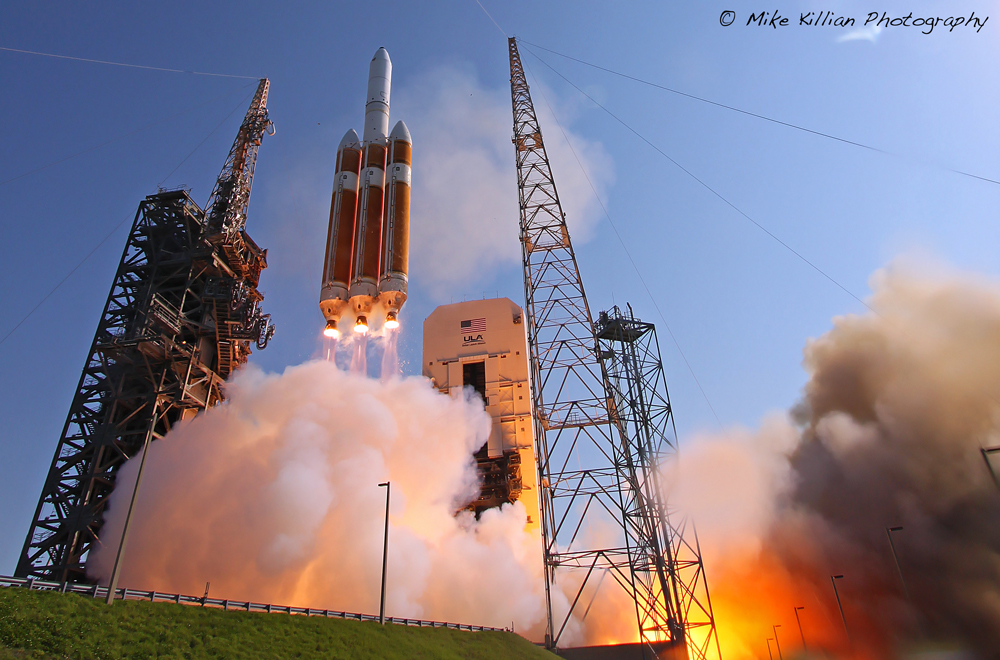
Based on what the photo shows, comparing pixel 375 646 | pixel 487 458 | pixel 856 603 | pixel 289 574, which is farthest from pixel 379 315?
pixel 856 603

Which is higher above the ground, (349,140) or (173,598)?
(349,140)

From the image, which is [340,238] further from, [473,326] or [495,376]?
[495,376]

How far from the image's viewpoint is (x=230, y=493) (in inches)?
1272

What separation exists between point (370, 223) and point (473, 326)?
1270 centimetres

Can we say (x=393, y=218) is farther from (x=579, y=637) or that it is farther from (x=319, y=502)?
(x=579, y=637)

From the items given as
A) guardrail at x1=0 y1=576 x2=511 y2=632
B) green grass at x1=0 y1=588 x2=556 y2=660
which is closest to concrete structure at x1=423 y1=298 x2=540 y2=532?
guardrail at x1=0 y1=576 x2=511 y2=632

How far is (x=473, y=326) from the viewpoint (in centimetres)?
5075

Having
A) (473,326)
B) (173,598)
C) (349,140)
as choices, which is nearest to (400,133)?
(349,140)

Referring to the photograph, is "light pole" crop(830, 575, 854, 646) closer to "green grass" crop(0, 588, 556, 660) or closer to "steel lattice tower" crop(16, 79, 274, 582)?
"green grass" crop(0, 588, 556, 660)

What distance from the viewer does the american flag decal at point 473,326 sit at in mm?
50531

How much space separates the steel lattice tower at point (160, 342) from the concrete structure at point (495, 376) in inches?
520

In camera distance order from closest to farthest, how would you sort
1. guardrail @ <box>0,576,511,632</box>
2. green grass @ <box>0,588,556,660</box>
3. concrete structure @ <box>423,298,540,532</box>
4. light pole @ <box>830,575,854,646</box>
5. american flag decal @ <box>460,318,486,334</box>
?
green grass @ <box>0,588,556,660</box>
guardrail @ <box>0,576,511,632</box>
light pole @ <box>830,575,854,646</box>
concrete structure @ <box>423,298,540,532</box>
american flag decal @ <box>460,318,486,334</box>

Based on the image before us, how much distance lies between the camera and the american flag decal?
50531 mm

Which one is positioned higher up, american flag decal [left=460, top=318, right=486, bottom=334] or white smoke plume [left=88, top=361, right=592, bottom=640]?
american flag decal [left=460, top=318, right=486, bottom=334]
